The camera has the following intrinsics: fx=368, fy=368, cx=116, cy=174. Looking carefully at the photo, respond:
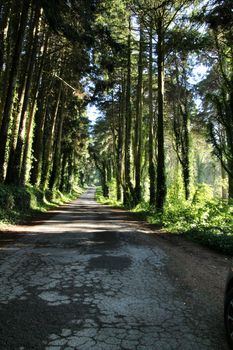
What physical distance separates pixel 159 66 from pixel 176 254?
13098mm

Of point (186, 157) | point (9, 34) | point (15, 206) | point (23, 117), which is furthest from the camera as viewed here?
point (186, 157)

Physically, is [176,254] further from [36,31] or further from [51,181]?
[51,181]

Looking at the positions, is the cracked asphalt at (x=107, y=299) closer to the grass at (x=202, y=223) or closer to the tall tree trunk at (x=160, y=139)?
the grass at (x=202, y=223)

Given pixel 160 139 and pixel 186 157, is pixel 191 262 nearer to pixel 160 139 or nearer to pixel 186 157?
pixel 160 139

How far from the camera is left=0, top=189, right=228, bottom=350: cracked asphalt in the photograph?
4132 millimetres

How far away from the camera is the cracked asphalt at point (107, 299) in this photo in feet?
13.6

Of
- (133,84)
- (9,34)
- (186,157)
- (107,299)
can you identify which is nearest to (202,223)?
(107,299)

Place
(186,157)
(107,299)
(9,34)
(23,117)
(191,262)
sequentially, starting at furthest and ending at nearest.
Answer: (186,157), (23,117), (9,34), (191,262), (107,299)

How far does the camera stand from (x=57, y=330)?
4297mm

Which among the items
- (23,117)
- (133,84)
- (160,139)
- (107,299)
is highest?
(133,84)

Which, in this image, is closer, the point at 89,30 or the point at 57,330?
the point at 57,330

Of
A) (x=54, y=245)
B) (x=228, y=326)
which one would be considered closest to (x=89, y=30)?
(x=54, y=245)

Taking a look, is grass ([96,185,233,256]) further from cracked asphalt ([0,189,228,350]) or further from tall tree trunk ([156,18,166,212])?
cracked asphalt ([0,189,228,350])

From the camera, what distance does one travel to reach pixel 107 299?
5441 mm
